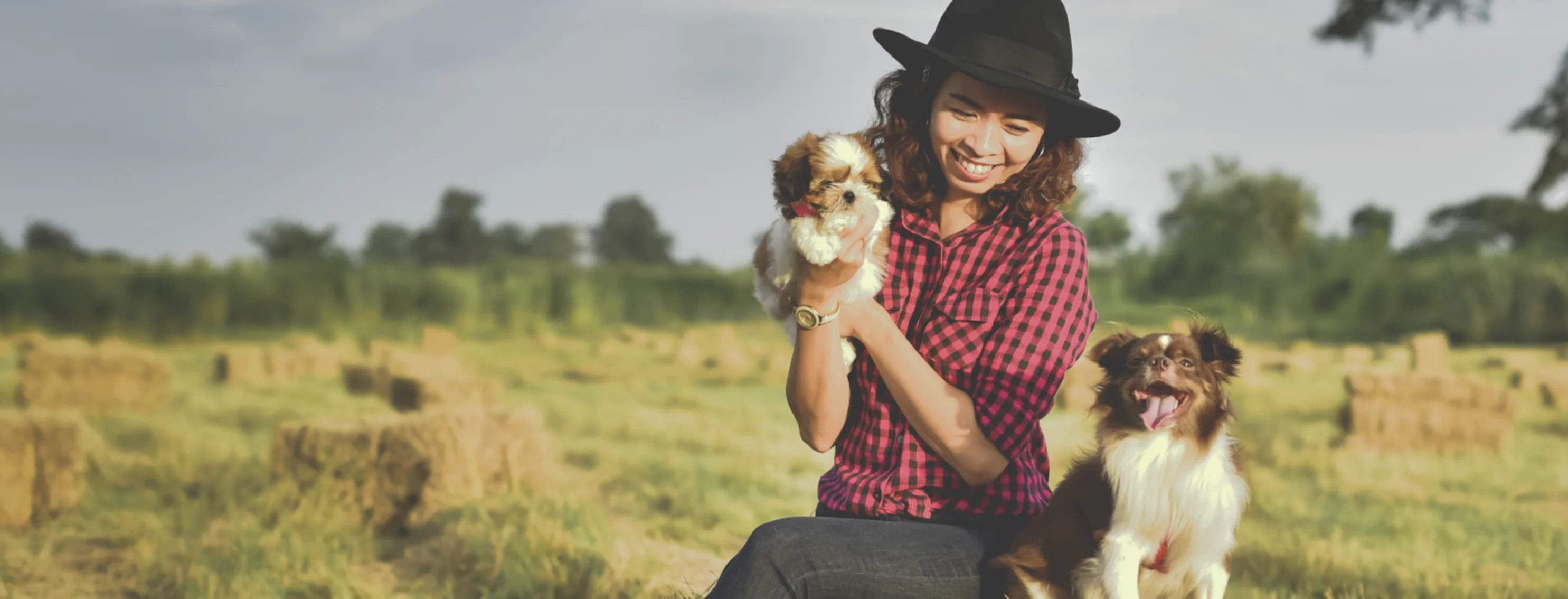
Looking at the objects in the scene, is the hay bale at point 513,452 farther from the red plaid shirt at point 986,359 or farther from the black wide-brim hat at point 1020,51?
the black wide-brim hat at point 1020,51

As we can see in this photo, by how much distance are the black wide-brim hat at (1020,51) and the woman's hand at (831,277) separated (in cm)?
51

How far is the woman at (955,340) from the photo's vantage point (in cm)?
272

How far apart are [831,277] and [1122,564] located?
0.94m

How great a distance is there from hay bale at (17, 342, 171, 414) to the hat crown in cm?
1133

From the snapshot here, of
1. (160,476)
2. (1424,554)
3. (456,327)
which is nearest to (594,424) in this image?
(160,476)

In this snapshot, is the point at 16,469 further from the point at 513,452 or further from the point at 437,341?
the point at 437,341

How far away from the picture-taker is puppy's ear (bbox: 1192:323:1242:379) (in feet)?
8.30

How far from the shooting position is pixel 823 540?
8.80 ft

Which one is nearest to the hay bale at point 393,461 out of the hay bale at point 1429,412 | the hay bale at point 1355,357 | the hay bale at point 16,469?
the hay bale at point 16,469

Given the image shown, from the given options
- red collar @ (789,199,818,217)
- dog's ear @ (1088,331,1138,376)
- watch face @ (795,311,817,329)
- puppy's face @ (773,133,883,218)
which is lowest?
dog's ear @ (1088,331,1138,376)

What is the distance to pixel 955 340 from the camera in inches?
117

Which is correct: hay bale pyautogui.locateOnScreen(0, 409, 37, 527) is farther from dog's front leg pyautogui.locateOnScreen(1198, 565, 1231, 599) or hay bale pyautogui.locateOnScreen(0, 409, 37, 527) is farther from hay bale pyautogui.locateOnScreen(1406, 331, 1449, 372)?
hay bale pyautogui.locateOnScreen(1406, 331, 1449, 372)

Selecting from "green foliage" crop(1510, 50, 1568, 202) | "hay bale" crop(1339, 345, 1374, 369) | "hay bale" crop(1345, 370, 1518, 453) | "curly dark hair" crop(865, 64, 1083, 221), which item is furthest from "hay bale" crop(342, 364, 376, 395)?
"green foliage" crop(1510, 50, 1568, 202)

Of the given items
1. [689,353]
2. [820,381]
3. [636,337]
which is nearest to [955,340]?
[820,381]
